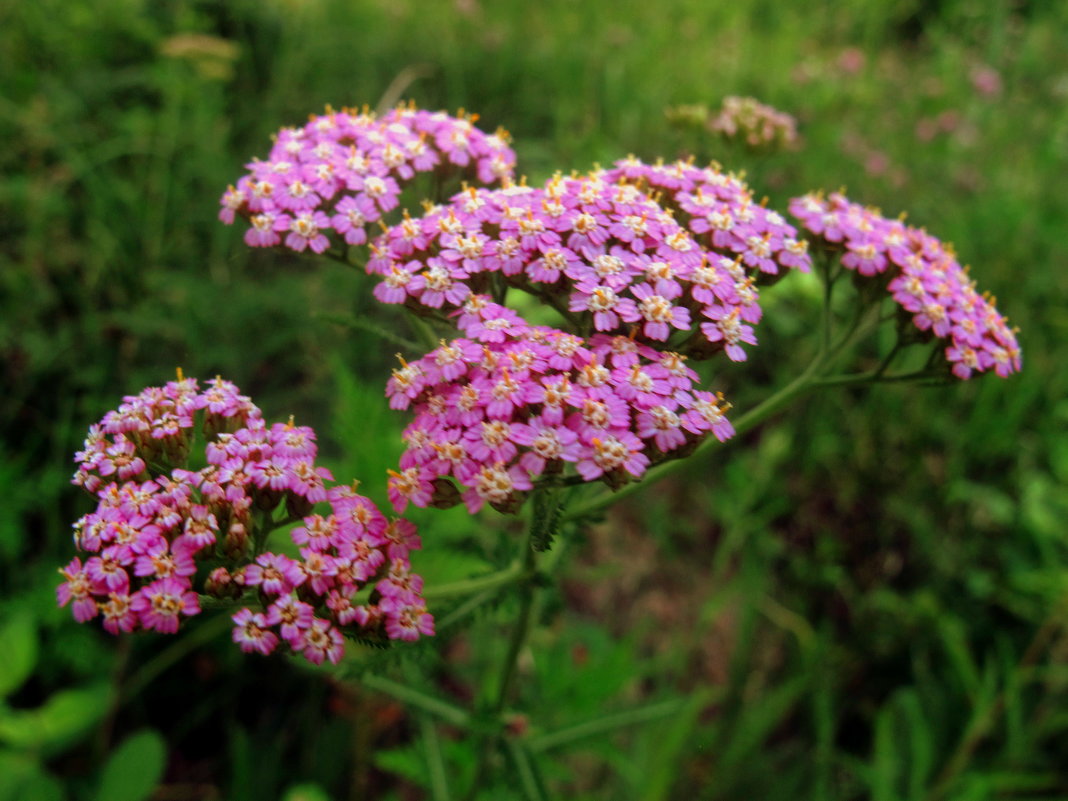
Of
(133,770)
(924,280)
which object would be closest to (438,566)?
(133,770)

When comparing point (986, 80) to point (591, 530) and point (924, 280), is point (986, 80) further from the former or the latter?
point (924, 280)

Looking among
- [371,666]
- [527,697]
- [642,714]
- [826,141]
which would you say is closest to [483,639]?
[527,697]

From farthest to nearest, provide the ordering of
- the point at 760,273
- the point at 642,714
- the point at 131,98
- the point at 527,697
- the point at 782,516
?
the point at 131,98 < the point at 782,516 < the point at 527,697 < the point at 642,714 < the point at 760,273

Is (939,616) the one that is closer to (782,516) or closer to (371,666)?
(782,516)

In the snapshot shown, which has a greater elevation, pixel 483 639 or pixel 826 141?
pixel 826 141

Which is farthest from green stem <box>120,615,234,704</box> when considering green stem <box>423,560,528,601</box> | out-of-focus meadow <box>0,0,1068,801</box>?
green stem <box>423,560,528,601</box>

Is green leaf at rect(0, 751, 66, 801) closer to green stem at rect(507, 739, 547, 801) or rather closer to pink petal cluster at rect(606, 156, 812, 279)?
green stem at rect(507, 739, 547, 801)
